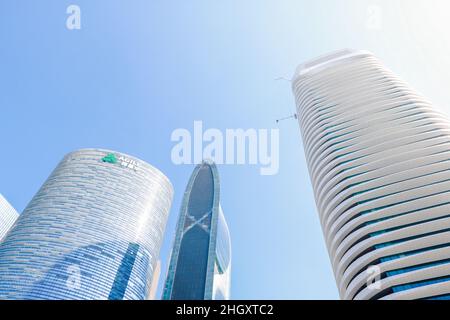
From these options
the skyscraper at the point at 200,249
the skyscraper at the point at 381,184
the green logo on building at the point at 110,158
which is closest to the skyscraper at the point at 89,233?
the green logo on building at the point at 110,158

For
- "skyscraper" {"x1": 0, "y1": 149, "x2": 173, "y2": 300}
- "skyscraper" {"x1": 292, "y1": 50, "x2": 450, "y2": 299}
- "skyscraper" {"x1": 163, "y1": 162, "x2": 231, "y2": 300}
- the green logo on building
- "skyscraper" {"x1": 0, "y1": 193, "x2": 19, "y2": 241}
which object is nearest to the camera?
"skyscraper" {"x1": 292, "y1": 50, "x2": 450, "y2": 299}

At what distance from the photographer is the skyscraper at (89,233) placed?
119 meters

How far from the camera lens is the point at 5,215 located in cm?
17850

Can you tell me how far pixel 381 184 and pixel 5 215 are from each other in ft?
593

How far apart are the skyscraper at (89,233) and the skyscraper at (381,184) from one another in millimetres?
86325

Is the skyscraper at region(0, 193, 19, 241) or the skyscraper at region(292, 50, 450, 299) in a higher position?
the skyscraper at region(0, 193, 19, 241)

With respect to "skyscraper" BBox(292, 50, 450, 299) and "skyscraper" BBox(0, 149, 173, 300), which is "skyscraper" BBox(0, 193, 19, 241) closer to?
"skyscraper" BBox(0, 149, 173, 300)

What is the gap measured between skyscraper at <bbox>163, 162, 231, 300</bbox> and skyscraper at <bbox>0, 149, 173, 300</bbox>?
1097cm

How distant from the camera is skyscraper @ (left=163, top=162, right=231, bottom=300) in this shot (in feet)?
495

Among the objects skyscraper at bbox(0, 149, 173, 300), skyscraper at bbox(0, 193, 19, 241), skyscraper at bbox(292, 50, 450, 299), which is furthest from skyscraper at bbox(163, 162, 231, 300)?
skyscraper at bbox(292, 50, 450, 299)

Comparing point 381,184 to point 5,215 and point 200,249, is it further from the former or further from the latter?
point 5,215

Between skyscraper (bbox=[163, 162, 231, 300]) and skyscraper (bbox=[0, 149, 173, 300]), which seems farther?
skyscraper (bbox=[163, 162, 231, 300])
